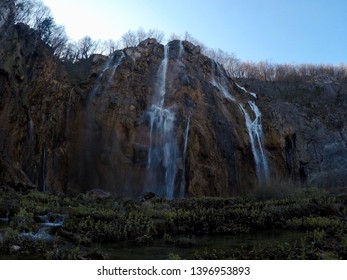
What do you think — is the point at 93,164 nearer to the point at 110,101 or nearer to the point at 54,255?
the point at 110,101

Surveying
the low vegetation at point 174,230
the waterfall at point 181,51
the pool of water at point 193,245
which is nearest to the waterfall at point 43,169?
the low vegetation at point 174,230

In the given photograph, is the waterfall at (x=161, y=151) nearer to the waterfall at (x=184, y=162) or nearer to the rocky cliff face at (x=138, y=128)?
the rocky cliff face at (x=138, y=128)

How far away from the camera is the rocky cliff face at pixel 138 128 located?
97.2 ft

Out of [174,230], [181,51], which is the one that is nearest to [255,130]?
[181,51]

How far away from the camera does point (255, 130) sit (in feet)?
127

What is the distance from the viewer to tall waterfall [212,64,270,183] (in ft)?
118

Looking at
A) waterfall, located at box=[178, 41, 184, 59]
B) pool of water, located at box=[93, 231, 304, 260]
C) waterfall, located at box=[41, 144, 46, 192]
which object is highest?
waterfall, located at box=[178, 41, 184, 59]

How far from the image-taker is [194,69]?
4206 cm

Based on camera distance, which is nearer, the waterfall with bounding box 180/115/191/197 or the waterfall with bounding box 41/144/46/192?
the waterfall with bounding box 41/144/46/192

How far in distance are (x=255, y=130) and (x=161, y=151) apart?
405 inches

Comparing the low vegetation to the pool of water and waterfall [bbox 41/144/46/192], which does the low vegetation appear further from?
waterfall [bbox 41/144/46/192]

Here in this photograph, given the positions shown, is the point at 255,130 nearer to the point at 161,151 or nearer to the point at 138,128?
the point at 161,151

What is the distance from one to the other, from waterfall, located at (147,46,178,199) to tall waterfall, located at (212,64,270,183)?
753 centimetres

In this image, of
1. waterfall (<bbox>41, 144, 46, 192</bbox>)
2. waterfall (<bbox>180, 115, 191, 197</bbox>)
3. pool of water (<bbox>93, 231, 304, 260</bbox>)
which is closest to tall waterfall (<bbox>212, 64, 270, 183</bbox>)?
waterfall (<bbox>180, 115, 191, 197</bbox>)
